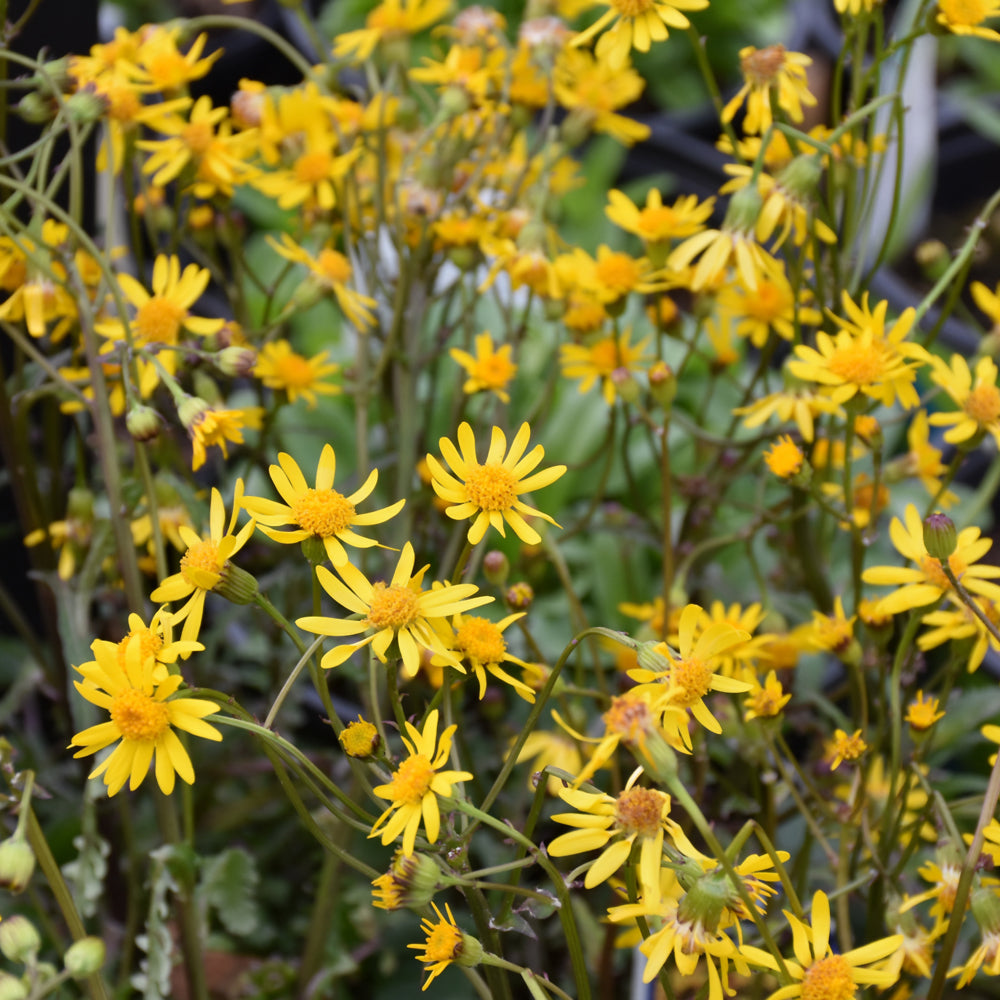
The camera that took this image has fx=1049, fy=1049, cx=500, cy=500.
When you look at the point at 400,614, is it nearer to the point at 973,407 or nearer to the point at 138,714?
the point at 138,714

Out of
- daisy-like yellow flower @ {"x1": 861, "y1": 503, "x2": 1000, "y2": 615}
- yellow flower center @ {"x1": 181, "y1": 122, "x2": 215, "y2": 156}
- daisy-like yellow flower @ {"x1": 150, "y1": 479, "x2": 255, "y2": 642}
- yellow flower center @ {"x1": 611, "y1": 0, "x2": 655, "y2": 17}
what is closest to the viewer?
daisy-like yellow flower @ {"x1": 150, "y1": 479, "x2": 255, "y2": 642}

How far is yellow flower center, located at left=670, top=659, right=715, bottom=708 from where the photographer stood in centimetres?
56

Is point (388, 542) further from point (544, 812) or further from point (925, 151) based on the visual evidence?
point (925, 151)

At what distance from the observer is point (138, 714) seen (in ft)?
1.78

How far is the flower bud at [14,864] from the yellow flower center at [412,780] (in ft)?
0.59

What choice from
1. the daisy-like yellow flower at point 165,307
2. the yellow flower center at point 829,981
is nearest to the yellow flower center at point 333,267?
the daisy-like yellow flower at point 165,307

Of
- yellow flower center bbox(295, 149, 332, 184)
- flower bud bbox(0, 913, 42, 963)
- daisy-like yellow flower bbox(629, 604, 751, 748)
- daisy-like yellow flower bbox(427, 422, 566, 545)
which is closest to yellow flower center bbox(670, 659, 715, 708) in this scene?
daisy-like yellow flower bbox(629, 604, 751, 748)

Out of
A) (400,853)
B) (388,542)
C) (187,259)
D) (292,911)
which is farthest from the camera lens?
(187,259)

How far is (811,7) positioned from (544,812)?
2.08 metres

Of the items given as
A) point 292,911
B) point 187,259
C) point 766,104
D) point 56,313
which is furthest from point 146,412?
point 187,259

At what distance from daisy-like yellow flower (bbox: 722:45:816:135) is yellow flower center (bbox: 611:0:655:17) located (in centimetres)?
8

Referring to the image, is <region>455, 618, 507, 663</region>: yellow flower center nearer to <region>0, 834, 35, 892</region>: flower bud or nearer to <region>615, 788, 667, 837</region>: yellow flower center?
<region>615, 788, 667, 837</region>: yellow flower center

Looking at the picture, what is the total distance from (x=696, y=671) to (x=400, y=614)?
16 centimetres

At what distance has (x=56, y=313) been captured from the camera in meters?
0.82
